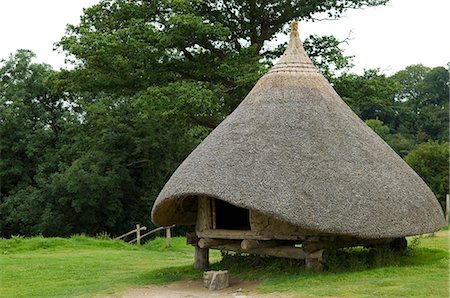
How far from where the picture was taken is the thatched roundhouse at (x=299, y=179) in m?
11.0

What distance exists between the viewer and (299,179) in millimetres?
11234

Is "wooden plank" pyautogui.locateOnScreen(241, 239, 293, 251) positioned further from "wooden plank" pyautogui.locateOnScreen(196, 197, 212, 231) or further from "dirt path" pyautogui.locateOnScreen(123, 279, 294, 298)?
"wooden plank" pyautogui.locateOnScreen(196, 197, 212, 231)

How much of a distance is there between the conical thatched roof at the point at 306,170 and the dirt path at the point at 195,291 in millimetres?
1315

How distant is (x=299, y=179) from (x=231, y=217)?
464cm

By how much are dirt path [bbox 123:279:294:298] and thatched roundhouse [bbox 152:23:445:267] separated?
0.90m

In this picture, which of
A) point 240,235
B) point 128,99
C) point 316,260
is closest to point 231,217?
point 240,235

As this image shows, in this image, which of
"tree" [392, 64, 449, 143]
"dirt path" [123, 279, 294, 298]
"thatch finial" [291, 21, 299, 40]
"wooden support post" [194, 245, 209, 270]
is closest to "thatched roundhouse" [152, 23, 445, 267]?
"wooden support post" [194, 245, 209, 270]

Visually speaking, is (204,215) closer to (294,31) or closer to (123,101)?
(294,31)

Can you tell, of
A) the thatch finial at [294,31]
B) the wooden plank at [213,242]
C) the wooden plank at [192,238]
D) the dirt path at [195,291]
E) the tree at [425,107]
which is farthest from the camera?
the tree at [425,107]

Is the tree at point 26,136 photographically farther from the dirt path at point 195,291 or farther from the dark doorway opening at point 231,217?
the dirt path at point 195,291

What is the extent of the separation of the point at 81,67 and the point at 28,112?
736 cm

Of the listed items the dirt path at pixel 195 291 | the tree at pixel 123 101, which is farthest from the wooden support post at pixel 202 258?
the tree at pixel 123 101

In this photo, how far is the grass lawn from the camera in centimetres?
1004

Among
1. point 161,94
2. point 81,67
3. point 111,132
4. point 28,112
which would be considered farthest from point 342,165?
point 28,112
